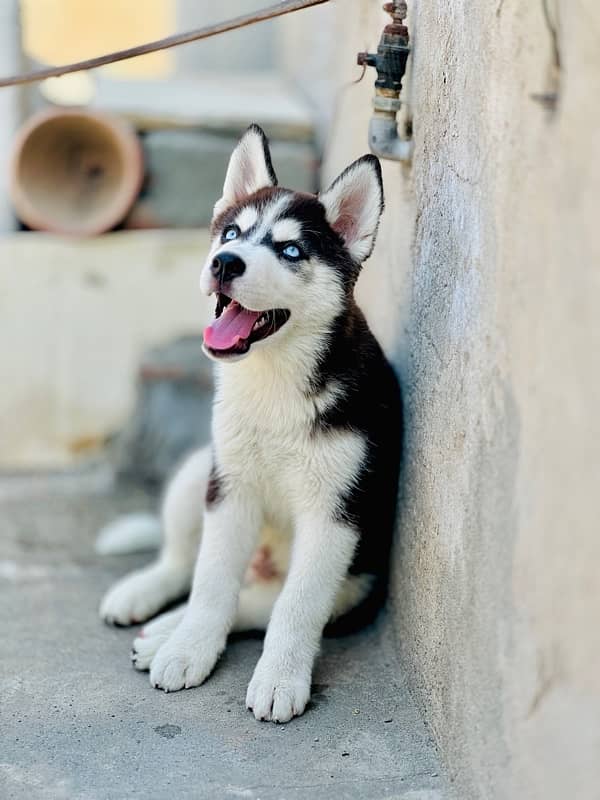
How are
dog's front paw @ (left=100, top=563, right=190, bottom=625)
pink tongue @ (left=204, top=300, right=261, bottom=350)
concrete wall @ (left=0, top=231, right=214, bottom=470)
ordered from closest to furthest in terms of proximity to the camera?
pink tongue @ (left=204, top=300, right=261, bottom=350) → dog's front paw @ (left=100, top=563, right=190, bottom=625) → concrete wall @ (left=0, top=231, right=214, bottom=470)

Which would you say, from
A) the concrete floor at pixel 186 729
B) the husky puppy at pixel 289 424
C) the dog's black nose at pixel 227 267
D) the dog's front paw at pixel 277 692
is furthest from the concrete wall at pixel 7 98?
the dog's front paw at pixel 277 692

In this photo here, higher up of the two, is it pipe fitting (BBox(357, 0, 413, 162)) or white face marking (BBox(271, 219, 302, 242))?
pipe fitting (BBox(357, 0, 413, 162))

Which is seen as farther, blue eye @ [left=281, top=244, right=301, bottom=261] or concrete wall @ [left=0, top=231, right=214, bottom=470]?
concrete wall @ [left=0, top=231, right=214, bottom=470]

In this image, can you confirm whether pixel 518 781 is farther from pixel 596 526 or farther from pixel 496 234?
pixel 496 234

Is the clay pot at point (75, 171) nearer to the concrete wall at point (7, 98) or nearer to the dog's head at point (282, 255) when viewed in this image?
the concrete wall at point (7, 98)

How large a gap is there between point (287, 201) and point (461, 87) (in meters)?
0.65

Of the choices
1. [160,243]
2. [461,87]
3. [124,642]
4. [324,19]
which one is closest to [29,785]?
[124,642]

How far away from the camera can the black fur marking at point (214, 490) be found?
3365 millimetres

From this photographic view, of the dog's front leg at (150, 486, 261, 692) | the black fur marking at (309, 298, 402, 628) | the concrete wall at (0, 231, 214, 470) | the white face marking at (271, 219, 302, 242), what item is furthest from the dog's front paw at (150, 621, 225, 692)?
the concrete wall at (0, 231, 214, 470)

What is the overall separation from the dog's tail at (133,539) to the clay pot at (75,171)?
2095mm

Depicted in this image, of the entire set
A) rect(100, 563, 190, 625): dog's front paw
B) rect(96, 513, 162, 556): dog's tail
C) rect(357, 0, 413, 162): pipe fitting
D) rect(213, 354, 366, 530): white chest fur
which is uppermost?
rect(357, 0, 413, 162): pipe fitting

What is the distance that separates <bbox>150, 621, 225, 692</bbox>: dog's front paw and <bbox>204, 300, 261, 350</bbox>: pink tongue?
904 mm

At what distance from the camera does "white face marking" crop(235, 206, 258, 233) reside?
3.15 metres

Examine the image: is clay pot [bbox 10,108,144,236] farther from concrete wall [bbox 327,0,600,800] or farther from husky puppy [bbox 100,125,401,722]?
concrete wall [bbox 327,0,600,800]
